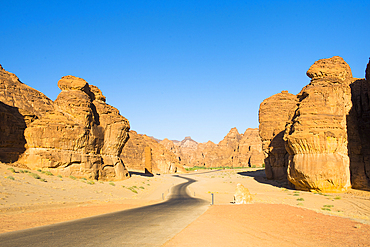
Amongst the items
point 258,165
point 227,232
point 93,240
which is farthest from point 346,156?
point 258,165

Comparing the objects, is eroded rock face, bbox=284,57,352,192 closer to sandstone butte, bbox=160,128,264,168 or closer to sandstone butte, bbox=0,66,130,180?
sandstone butte, bbox=0,66,130,180

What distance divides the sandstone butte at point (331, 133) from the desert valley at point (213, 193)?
106 mm

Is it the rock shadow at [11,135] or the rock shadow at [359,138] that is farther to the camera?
the rock shadow at [11,135]

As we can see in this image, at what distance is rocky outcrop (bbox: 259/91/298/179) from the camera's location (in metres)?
45.1

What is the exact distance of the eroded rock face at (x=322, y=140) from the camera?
2680cm

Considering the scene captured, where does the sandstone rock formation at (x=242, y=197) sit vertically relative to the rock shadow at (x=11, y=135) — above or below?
below

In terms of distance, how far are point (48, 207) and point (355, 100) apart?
34.3 meters

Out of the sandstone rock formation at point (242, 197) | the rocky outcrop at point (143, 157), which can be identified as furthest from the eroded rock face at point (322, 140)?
the rocky outcrop at point (143, 157)

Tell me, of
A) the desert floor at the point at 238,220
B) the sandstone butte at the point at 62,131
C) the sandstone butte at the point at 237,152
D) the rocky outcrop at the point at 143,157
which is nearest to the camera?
the desert floor at the point at 238,220

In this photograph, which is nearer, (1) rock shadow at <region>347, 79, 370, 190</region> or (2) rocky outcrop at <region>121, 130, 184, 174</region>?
(1) rock shadow at <region>347, 79, 370, 190</region>

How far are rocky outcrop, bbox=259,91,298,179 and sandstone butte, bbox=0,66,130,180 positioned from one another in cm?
2640

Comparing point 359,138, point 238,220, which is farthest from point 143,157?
point 238,220

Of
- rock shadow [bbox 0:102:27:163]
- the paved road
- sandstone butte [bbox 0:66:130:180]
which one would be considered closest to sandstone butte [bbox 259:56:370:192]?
the paved road

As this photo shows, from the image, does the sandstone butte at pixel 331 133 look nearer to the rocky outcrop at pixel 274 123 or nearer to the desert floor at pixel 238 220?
the desert floor at pixel 238 220
